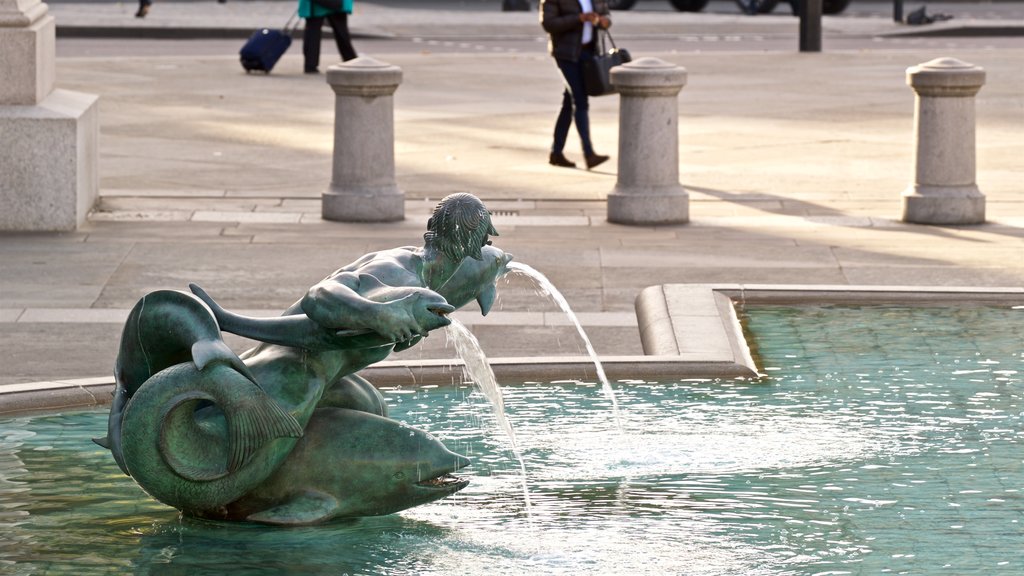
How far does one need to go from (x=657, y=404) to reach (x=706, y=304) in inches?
69.4

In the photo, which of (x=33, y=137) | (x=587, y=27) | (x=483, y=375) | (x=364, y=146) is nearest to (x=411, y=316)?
(x=483, y=375)

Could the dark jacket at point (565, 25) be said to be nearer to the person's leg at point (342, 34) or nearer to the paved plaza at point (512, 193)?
the paved plaza at point (512, 193)

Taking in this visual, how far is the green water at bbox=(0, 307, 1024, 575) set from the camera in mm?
5922

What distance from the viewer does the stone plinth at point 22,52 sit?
12633 millimetres

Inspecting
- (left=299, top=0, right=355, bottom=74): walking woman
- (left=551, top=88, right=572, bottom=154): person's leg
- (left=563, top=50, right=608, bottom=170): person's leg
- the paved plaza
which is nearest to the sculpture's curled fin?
the paved plaza

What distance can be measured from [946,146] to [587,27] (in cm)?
371

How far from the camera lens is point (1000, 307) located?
10016 millimetres

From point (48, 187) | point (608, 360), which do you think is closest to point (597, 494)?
point (608, 360)

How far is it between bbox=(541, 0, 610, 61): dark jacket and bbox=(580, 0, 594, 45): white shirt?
69mm

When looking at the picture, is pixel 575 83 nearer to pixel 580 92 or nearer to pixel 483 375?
pixel 580 92

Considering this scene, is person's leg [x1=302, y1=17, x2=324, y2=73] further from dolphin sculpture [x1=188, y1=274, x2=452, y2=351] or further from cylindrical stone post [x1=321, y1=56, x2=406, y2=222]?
dolphin sculpture [x1=188, y1=274, x2=452, y2=351]

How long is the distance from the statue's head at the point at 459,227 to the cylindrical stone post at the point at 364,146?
24.8 ft

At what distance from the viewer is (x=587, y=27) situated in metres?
16.1

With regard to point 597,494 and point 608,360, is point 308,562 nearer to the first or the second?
point 597,494
